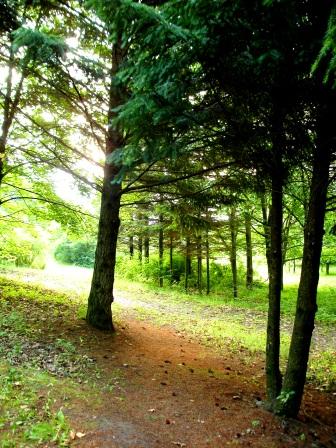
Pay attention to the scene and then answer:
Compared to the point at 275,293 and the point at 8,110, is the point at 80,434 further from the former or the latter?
the point at 8,110

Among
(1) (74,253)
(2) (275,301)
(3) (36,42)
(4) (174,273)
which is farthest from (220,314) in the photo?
(1) (74,253)

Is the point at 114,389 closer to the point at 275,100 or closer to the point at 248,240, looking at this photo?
the point at 275,100

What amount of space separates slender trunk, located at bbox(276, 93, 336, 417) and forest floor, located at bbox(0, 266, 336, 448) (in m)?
0.42

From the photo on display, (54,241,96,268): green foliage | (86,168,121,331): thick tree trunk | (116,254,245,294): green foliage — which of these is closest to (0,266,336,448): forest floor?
(86,168,121,331): thick tree trunk

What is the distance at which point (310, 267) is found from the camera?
14.8 ft

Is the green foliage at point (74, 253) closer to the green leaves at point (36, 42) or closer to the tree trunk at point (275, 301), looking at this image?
the tree trunk at point (275, 301)

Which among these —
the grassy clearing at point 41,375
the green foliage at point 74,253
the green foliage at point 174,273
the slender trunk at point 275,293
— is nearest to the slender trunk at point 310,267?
the slender trunk at point 275,293

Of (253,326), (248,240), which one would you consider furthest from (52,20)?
(248,240)

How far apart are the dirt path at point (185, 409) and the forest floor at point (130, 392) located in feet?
0.04

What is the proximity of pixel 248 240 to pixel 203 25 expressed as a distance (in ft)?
53.0

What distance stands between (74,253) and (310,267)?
3360 centimetres

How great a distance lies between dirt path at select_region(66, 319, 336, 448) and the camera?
4.06 m

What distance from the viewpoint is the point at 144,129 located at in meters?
4.34

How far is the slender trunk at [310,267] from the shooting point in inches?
172
